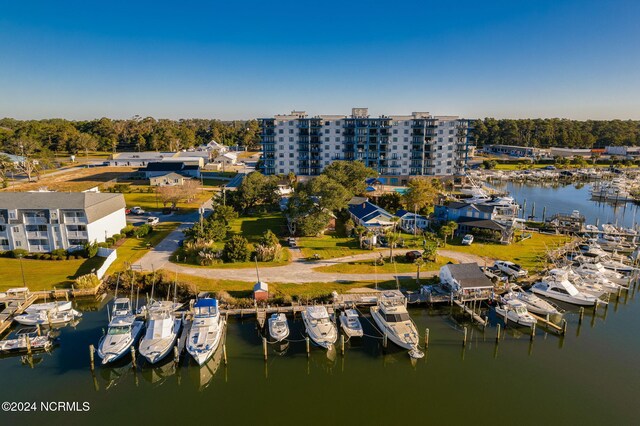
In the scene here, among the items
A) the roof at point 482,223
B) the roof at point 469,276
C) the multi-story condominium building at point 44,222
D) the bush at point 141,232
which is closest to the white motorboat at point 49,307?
the multi-story condominium building at point 44,222

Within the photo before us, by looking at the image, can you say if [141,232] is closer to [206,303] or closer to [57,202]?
[57,202]

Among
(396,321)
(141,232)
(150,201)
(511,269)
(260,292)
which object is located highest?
(150,201)

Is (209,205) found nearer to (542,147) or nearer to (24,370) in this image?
(24,370)

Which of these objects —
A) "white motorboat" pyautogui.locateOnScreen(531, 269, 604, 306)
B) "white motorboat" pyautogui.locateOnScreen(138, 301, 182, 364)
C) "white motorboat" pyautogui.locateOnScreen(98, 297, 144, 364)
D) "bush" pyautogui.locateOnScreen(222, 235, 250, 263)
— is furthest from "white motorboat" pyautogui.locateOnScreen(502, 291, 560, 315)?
"white motorboat" pyautogui.locateOnScreen(98, 297, 144, 364)

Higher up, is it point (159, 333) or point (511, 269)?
point (511, 269)

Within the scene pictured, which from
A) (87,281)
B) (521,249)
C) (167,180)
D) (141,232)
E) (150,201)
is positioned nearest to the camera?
(87,281)

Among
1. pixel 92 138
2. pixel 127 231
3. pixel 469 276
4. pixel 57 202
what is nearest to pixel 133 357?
pixel 57 202

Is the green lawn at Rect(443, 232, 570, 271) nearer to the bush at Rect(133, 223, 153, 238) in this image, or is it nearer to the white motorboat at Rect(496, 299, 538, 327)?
the white motorboat at Rect(496, 299, 538, 327)
